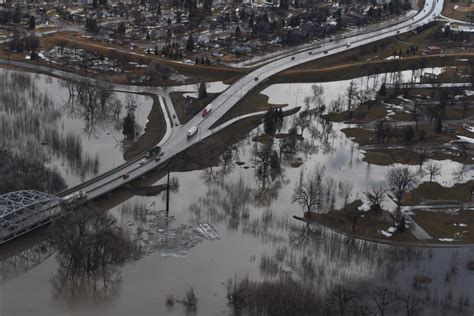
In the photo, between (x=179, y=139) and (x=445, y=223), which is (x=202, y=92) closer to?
(x=179, y=139)

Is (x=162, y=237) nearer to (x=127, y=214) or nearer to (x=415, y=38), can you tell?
(x=127, y=214)

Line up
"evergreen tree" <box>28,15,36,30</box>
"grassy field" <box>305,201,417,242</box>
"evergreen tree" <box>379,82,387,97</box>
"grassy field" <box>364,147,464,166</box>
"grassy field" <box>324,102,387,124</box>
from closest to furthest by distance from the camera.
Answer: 1. "grassy field" <box>305,201,417,242</box>
2. "grassy field" <box>364,147,464,166</box>
3. "grassy field" <box>324,102,387,124</box>
4. "evergreen tree" <box>379,82,387,97</box>
5. "evergreen tree" <box>28,15,36,30</box>

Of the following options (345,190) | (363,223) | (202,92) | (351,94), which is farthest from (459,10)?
(363,223)

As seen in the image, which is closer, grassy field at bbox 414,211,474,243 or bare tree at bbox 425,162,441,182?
grassy field at bbox 414,211,474,243

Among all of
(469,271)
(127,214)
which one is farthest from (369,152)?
(127,214)

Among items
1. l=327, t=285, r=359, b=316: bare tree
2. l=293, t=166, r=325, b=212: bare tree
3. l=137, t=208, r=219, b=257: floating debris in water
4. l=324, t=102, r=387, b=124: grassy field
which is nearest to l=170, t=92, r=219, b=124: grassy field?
l=324, t=102, r=387, b=124: grassy field

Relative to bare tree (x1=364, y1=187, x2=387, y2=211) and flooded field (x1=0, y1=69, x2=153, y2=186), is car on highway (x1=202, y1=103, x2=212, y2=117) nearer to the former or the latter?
flooded field (x1=0, y1=69, x2=153, y2=186)
